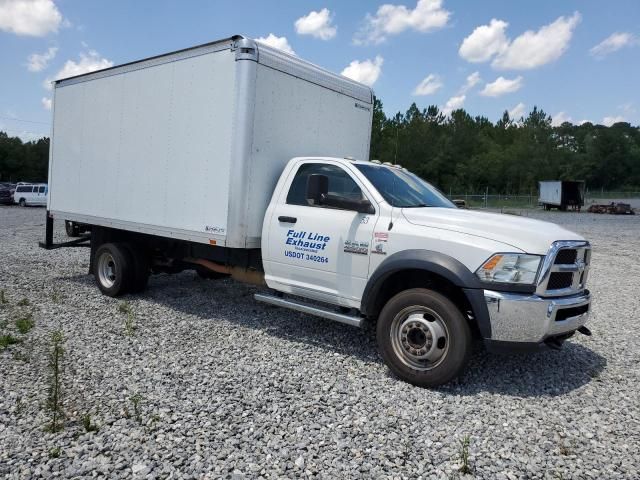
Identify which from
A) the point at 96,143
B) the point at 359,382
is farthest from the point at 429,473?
the point at 96,143

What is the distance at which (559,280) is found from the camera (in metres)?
4.33

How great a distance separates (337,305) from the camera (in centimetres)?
530

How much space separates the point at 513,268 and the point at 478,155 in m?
76.8

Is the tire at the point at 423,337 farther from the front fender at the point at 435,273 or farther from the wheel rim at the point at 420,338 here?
the front fender at the point at 435,273

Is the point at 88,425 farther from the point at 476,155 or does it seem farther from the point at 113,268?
the point at 476,155

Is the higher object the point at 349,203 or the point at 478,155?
the point at 478,155

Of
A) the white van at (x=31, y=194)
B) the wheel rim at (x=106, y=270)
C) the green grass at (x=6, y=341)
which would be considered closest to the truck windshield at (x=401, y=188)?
the green grass at (x=6, y=341)

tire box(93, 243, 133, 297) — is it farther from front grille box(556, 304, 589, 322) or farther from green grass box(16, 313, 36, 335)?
front grille box(556, 304, 589, 322)

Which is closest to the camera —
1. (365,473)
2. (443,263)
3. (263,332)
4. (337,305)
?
(365,473)

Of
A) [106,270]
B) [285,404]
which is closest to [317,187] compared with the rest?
[285,404]

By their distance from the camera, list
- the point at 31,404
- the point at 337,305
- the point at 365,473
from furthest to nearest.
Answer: the point at 337,305 → the point at 31,404 → the point at 365,473

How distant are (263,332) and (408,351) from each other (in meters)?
2.06

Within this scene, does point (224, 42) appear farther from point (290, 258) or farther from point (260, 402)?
point (260, 402)

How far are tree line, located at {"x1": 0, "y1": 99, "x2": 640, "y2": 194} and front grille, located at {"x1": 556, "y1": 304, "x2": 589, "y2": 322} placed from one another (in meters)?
57.6
